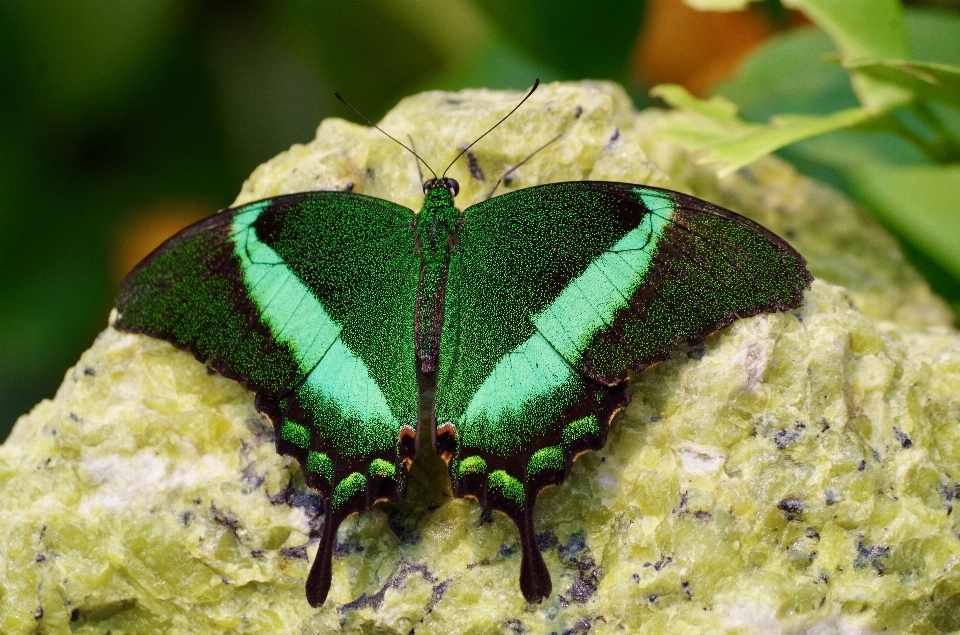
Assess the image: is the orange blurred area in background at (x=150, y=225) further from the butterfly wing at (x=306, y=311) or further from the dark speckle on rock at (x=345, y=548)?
the dark speckle on rock at (x=345, y=548)

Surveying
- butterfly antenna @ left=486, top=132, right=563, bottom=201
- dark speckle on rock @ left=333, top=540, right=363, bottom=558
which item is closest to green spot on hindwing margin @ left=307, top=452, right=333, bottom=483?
dark speckle on rock @ left=333, top=540, right=363, bottom=558

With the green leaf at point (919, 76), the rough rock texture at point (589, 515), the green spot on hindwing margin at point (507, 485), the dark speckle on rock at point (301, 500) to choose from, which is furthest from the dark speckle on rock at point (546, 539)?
the green leaf at point (919, 76)

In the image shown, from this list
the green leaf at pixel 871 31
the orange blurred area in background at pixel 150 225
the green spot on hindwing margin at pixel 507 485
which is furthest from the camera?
the orange blurred area in background at pixel 150 225

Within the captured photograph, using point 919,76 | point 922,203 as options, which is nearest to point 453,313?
point 919,76

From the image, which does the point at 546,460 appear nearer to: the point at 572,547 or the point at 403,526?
the point at 572,547

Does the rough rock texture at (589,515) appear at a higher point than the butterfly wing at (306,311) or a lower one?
lower

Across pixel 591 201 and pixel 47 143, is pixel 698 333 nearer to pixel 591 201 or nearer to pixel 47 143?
pixel 591 201

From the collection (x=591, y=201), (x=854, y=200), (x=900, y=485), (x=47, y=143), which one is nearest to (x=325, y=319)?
(x=591, y=201)

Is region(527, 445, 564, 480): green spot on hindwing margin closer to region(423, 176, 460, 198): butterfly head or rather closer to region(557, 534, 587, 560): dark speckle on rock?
region(557, 534, 587, 560): dark speckle on rock
